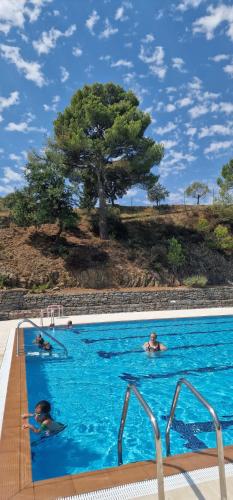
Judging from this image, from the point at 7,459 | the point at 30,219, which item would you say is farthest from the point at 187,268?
the point at 7,459

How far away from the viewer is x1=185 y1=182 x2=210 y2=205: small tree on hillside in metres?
36.5

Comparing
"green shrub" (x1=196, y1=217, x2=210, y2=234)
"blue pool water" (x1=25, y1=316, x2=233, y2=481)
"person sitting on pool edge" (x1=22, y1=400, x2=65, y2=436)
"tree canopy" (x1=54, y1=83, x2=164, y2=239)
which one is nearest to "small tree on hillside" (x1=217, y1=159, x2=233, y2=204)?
"green shrub" (x1=196, y1=217, x2=210, y2=234)

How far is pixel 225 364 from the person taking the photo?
396 inches

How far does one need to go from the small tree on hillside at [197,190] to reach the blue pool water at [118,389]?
79.9 feet

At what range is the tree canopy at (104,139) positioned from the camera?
78.8 feet

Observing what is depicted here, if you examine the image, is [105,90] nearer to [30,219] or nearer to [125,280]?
[30,219]

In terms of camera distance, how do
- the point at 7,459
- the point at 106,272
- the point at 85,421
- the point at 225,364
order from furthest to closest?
the point at 106,272, the point at 225,364, the point at 85,421, the point at 7,459

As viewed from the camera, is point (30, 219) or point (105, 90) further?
point (105, 90)

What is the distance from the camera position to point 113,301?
19.6m

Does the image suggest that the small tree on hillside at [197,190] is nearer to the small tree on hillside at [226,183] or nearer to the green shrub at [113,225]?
the small tree on hillside at [226,183]

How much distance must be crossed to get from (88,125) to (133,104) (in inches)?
192

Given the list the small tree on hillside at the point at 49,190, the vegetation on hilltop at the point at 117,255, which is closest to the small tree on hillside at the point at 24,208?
the small tree on hillside at the point at 49,190

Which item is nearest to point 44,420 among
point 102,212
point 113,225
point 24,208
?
point 24,208

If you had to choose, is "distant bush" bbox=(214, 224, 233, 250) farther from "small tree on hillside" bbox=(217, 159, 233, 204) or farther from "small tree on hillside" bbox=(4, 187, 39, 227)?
"small tree on hillside" bbox=(4, 187, 39, 227)
